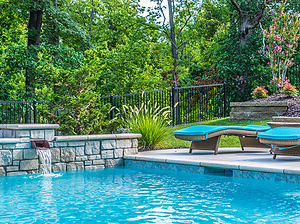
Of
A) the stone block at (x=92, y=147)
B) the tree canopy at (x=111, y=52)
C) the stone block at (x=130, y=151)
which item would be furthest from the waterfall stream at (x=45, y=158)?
the tree canopy at (x=111, y=52)

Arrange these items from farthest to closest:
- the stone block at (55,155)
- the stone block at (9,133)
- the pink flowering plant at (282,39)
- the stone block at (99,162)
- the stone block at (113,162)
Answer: the pink flowering plant at (282,39), the stone block at (113,162), the stone block at (99,162), the stone block at (55,155), the stone block at (9,133)

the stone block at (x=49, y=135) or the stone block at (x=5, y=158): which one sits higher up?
the stone block at (x=49, y=135)

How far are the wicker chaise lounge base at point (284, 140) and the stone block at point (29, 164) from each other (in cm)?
391

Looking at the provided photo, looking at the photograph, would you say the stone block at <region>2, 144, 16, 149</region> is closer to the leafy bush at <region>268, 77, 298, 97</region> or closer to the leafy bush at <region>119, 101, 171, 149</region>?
the leafy bush at <region>119, 101, 171, 149</region>

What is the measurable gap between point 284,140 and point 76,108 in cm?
420

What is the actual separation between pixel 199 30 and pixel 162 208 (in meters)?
18.6

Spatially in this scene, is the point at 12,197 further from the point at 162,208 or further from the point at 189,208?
the point at 189,208

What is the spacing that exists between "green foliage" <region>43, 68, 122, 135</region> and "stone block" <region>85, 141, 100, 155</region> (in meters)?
0.68

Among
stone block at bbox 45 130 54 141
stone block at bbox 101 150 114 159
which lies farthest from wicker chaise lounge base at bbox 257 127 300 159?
Answer: stone block at bbox 45 130 54 141

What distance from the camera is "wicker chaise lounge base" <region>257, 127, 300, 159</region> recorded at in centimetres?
529

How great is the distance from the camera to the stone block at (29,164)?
596 centimetres

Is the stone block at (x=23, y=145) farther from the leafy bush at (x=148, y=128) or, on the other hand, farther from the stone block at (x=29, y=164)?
the leafy bush at (x=148, y=128)

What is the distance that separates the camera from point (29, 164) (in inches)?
238

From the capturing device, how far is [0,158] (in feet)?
18.8
